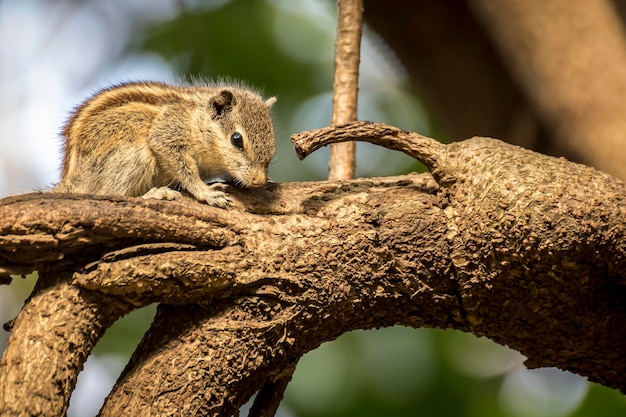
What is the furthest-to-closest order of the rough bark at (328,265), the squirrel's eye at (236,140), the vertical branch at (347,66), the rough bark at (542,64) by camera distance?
1. the rough bark at (542,64)
2. the vertical branch at (347,66)
3. the squirrel's eye at (236,140)
4. the rough bark at (328,265)

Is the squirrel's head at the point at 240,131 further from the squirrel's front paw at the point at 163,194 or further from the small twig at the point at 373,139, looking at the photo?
the small twig at the point at 373,139

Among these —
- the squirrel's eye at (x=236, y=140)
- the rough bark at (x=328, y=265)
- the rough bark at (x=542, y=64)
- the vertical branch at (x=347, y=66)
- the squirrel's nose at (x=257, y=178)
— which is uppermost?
the rough bark at (x=542, y=64)

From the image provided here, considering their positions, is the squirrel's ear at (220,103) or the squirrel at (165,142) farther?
the squirrel's ear at (220,103)

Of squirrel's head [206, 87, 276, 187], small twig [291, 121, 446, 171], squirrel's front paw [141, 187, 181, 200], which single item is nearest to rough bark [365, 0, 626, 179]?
squirrel's head [206, 87, 276, 187]

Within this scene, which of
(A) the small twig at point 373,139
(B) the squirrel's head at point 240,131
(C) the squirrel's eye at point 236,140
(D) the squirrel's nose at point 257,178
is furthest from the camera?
(C) the squirrel's eye at point 236,140

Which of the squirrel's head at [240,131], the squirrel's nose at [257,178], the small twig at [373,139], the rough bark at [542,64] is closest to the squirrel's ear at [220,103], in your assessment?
the squirrel's head at [240,131]

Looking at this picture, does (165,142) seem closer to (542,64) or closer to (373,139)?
(373,139)

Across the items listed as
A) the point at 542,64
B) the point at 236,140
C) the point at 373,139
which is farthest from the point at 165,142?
the point at 542,64

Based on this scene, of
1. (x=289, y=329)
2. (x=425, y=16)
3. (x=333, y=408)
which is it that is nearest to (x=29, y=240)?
Answer: (x=289, y=329)

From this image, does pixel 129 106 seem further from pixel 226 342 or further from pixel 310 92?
pixel 310 92
